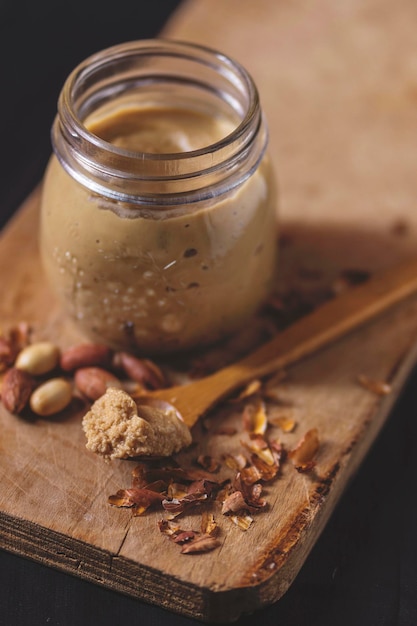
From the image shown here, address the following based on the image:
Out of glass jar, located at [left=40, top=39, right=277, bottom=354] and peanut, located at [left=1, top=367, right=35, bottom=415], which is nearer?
glass jar, located at [left=40, top=39, right=277, bottom=354]

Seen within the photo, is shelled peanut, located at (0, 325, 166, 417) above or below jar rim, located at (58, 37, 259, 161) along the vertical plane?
below

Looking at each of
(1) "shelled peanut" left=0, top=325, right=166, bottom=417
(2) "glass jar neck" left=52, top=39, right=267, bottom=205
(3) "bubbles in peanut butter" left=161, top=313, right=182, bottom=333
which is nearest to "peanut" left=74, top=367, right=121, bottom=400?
(1) "shelled peanut" left=0, top=325, right=166, bottom=417

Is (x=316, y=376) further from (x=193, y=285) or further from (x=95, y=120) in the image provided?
(x=95, y=120)

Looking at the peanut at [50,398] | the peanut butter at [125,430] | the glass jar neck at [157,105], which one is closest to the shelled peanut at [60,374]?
the peanut at [50,398]

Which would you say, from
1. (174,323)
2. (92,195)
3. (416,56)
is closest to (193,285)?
(174,323)

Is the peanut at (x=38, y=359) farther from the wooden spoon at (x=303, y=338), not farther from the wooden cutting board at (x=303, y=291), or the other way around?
the wooden spoon at (x=303, y=338)

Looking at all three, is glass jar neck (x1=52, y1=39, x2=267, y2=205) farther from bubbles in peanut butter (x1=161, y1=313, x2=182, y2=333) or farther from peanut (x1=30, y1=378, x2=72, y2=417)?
peanut (x1=30, y1=378, x2=72, y2=417)

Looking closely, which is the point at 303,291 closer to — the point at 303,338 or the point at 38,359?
the point at 303,338
